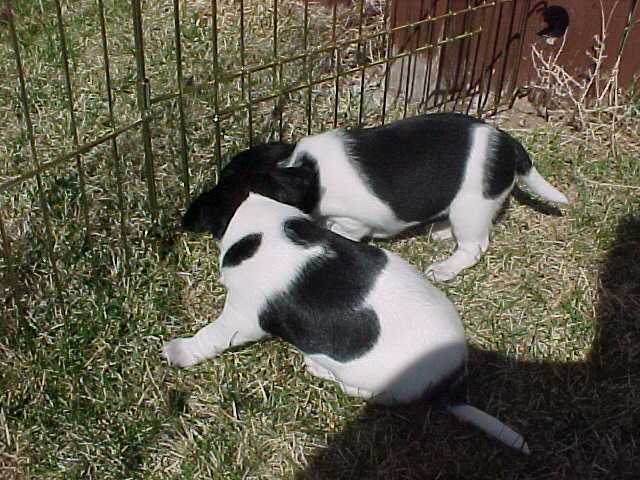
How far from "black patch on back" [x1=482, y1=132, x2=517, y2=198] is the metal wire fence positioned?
75cm

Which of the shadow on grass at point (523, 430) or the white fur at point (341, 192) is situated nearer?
the shadow on grass at point (523, 430)

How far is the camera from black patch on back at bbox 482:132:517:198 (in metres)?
3.49

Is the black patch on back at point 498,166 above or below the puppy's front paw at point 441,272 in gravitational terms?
above

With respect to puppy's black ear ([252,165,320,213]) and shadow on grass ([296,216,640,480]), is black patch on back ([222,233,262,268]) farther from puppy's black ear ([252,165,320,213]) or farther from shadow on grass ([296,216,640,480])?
shadow on grass ([296,216,640,480])

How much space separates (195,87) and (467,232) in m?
1.33

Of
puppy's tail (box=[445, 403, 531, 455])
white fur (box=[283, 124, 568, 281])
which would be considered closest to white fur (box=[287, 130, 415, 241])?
white fur (box=[283, 124, 568, 281])

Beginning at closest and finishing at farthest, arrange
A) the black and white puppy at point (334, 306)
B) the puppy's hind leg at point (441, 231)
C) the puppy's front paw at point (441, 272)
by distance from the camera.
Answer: the black and white puppy at point (334, 306) → the puppy's front paw at point (441, 272) → the puppy's hind leg at point (441, 231)

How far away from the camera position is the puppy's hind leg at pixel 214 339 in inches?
121

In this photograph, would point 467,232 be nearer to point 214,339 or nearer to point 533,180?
point 533,180

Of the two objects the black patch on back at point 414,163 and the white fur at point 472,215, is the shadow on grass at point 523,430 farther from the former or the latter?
the black patch on back at point 414,163

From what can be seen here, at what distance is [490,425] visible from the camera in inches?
113

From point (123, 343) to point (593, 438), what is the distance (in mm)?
1795

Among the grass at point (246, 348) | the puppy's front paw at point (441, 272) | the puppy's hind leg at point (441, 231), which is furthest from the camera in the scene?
the puppy's hind leg at point (441, 231)

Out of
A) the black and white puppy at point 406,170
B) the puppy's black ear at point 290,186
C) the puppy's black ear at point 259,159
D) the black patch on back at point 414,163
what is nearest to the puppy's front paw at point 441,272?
the black and white puppy at point 406,170
